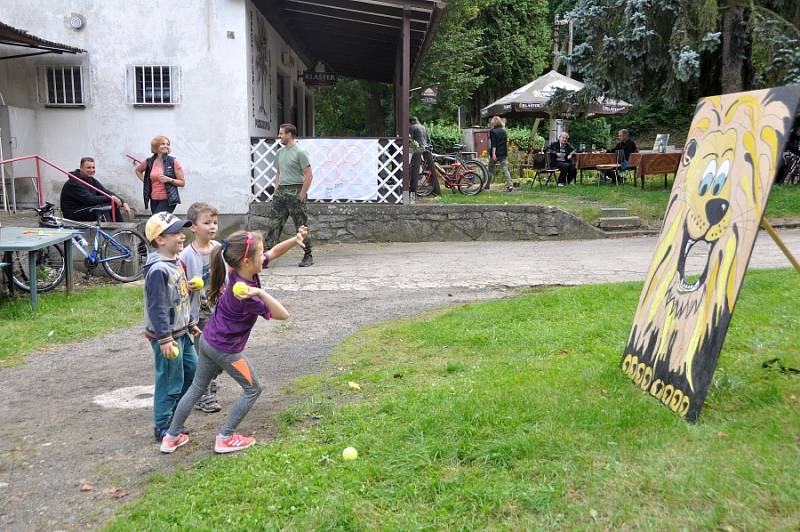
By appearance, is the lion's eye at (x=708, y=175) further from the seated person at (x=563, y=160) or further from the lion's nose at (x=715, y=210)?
the seated person at (x=563, y=160)

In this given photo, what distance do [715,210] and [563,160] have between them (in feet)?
52.1

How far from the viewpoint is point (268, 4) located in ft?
46.6

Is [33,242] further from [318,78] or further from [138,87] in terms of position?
[318,78]

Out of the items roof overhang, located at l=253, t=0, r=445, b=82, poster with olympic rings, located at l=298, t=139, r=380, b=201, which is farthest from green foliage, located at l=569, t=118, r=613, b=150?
poster with olympic rings, located at l=298, t=139, r=380, b=201

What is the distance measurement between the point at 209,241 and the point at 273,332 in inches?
102

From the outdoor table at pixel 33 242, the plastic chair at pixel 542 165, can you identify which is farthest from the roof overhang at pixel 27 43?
the plastic chair at pixel 542 165

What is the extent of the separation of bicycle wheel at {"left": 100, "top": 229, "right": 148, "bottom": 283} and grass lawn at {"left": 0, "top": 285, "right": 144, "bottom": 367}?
67cm

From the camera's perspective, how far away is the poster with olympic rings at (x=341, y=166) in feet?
44.7

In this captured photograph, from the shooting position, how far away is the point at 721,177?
4.23 metres

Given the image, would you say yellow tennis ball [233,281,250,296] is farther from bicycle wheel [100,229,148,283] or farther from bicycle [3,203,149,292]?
bicycle wheel [100,229,148,283]

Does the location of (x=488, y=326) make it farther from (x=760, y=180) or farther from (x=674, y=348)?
(x=760, y=180)

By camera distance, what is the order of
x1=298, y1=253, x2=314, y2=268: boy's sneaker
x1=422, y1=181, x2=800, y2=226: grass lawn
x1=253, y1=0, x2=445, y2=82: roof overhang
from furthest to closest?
1. x1=422, y1=181, x2=800, y2=226: grass lawn
2. x1=253, y1=0, x2=445, y2=82: roof overhang
3. x1=298, y1=253, x2=314, y2=268: boy's sneaker

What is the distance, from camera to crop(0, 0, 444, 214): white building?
43.1 feet

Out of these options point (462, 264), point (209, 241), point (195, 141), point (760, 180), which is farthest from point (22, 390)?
point (195, 141)
